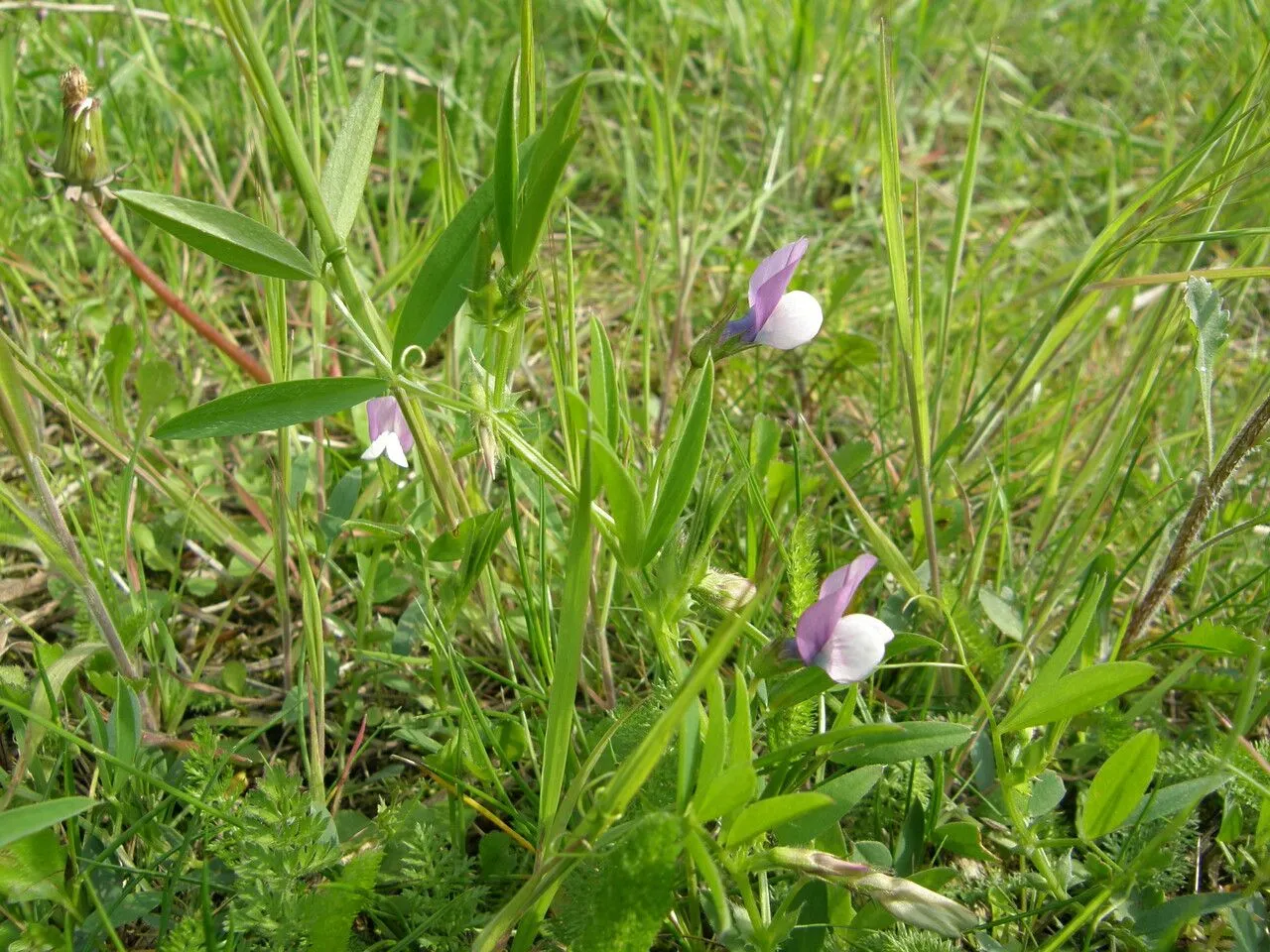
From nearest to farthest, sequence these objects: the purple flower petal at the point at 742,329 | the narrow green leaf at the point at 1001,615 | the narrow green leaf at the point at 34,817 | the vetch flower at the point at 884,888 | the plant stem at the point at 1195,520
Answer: the narrow green leaf at the point at 34,817 < the vetch flower at the point at 884,888 < the purple flower petal at the point at 742,329 < the plant stem at the point at 1195,520 < the narrow green leaf at the point at 1001,615

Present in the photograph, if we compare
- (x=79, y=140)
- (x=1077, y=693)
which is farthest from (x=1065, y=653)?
(x=79, y=140)

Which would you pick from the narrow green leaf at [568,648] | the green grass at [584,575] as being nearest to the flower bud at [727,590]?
the green grass at [584,575]

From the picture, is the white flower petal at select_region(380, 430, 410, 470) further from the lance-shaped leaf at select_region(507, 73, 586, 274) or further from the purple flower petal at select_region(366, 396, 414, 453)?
the lance-shaped leaf at select_region(507, 73, 586, 274)

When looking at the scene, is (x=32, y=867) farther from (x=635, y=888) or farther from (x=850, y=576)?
(x=850, y=576)

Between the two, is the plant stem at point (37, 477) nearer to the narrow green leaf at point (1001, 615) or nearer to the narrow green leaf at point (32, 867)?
the narrow green leaf at point (32, 867)

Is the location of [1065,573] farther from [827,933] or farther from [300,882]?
[300,882]
